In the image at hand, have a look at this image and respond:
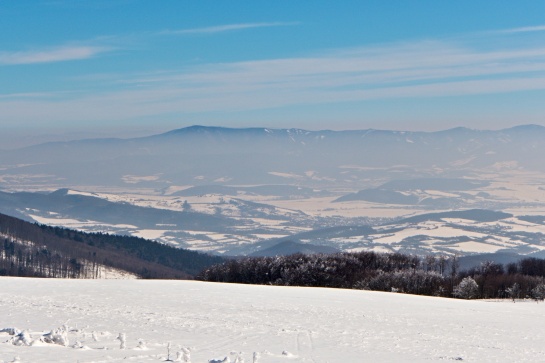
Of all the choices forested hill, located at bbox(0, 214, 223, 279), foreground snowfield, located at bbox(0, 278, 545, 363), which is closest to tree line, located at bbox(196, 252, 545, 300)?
foreground snowfield, located at bbox(0, 278, 545, 363)

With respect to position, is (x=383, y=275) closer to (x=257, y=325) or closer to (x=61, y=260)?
(x=257, y=325)

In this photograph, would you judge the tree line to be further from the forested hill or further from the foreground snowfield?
the forested hill

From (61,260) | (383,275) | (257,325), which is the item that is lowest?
(61,260)

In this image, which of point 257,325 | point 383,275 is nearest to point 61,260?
point 383,275

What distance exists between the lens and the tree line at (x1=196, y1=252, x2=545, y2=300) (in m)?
71.6

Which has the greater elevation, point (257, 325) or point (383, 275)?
point (383, 275)

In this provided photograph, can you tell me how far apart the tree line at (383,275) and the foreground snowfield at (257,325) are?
2219cm

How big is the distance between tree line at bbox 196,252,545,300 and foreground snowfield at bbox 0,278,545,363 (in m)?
22.2

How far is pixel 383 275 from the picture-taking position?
77375 mm

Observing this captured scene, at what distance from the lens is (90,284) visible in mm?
50281

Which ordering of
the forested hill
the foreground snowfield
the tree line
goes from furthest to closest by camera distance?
the forested hill < the tree line < the foreground snowfield

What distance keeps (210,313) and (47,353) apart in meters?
15.5

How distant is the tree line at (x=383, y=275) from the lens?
235 feet

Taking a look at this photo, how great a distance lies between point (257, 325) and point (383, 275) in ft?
160
